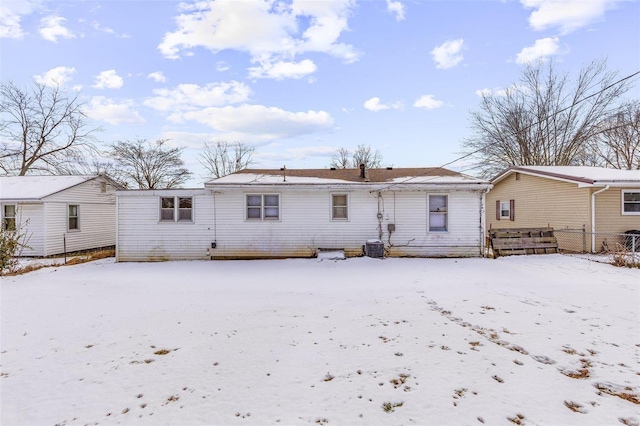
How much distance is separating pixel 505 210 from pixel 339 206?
36.8ft

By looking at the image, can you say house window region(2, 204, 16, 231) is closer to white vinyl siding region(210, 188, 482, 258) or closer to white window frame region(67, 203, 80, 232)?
white window frame region(67, 203, 80, 232)

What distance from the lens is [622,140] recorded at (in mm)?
24453

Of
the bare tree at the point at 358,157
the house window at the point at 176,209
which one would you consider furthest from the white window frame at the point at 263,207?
the bare tree at the point at 358,157

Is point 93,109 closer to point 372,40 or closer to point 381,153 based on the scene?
point 372,40

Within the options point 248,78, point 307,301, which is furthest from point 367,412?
point 248,78

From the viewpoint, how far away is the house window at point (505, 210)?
16.7 metres

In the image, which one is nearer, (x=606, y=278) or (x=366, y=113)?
(x=606, y=278)

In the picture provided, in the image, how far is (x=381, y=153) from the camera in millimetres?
38719

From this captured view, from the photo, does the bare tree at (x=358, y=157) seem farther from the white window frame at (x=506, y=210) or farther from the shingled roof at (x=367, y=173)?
the shingled roof at (x=367, y=173)

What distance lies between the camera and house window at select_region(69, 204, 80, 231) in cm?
1541

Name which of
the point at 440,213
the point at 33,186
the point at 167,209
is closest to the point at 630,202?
the point at 440,213

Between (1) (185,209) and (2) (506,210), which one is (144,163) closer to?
(1) (185,209)

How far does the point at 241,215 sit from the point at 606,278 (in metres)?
11.5

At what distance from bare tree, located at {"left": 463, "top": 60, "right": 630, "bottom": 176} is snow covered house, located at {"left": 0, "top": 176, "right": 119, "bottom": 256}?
85.3ft
